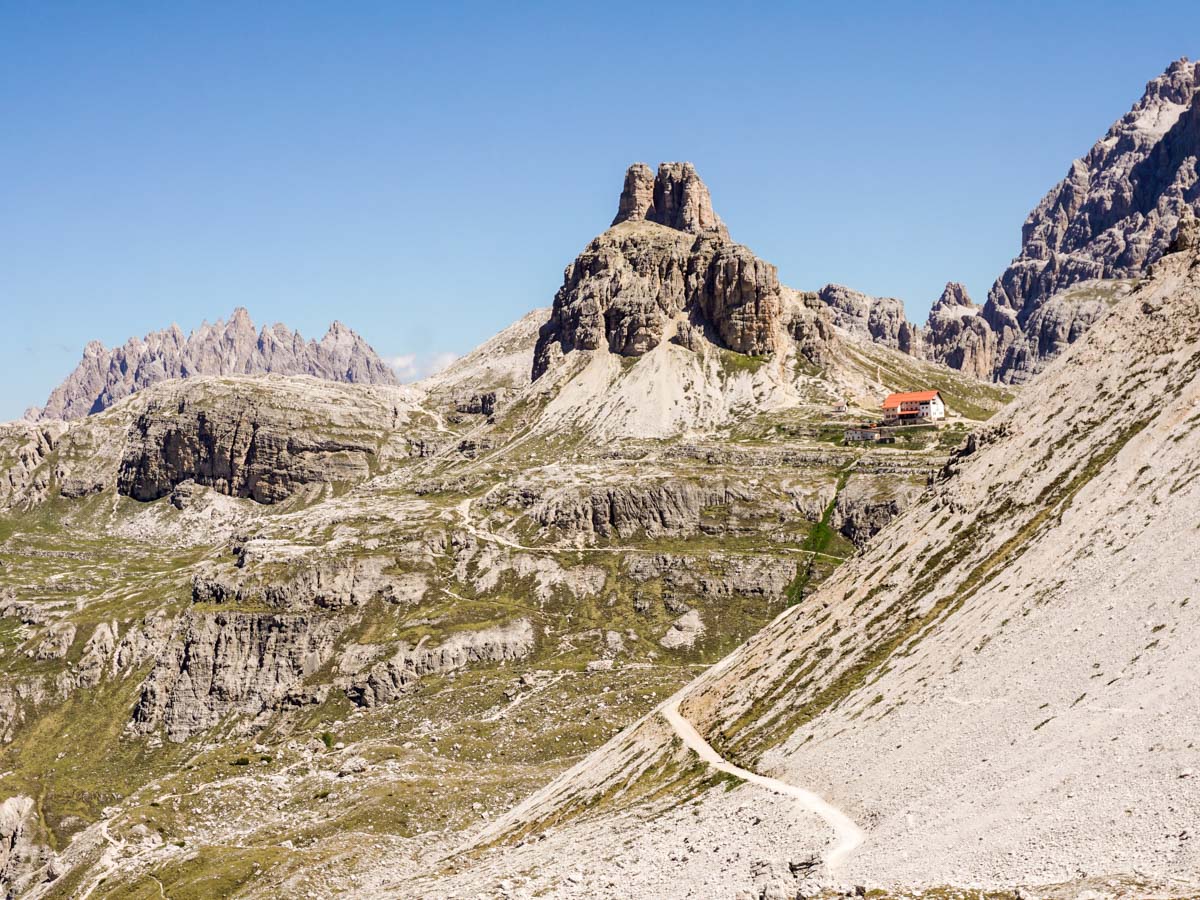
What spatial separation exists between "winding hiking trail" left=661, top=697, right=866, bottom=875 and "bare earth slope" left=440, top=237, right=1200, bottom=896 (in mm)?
996

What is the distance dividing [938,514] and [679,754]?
47053 millimetres

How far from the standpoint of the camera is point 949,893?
57.0 m

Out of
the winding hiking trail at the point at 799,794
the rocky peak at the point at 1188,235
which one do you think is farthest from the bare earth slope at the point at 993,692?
the rocky peak at the point at 1188,235

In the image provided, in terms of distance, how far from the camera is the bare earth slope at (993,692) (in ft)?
202

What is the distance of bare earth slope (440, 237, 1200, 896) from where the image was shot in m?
61.6

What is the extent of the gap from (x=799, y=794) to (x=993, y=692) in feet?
59.2

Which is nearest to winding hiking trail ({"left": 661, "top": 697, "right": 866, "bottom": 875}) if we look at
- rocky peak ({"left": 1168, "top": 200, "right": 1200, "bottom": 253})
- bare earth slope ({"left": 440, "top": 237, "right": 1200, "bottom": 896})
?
bare earth slope ({"left": 440, "top": 237, "right": 1200, "bottom": 896})

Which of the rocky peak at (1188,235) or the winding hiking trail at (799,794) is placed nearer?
the winding hiking trail at (799,794)

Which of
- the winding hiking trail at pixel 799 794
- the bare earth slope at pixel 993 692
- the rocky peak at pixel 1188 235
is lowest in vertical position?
the winding hiking trail at pixel 799 794

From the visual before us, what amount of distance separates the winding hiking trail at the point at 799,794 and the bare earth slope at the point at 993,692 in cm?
100

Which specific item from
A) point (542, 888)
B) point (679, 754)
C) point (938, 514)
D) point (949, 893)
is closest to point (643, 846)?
point (542, 888)

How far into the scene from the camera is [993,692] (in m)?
85.1

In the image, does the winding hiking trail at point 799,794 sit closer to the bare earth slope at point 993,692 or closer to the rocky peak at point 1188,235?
the bare earth slope at point 993,692

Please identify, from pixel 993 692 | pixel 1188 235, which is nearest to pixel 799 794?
pixel 993 692
